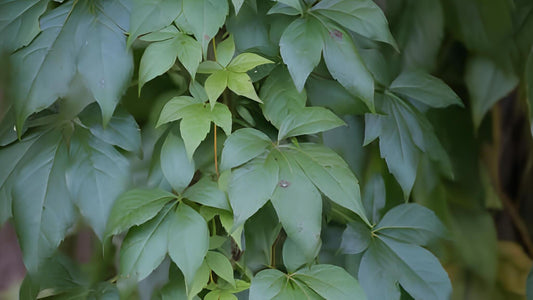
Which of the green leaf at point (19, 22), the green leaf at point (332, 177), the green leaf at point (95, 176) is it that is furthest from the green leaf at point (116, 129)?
the green leaf at point (332, 177)

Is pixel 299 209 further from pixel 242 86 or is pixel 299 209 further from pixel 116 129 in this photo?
pixel 116 129

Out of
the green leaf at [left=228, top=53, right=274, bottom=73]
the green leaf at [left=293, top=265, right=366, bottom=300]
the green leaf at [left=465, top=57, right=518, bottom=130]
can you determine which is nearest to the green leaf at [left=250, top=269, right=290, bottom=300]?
the green leaf at [left=293, top=265, right=366, bottom=300]

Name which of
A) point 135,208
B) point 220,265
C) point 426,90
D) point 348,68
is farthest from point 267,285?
point 426,90

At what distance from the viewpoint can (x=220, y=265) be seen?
0.63m

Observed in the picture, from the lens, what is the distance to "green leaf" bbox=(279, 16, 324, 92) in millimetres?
604

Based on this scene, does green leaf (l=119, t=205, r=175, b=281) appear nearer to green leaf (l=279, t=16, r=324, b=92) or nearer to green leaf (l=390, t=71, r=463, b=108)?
green leaf (l=279, t=16, r=324, b=92)

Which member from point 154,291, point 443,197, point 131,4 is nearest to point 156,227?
point 154,291

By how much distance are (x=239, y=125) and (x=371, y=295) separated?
0.97 ft

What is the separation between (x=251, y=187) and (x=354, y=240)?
23 centimetres

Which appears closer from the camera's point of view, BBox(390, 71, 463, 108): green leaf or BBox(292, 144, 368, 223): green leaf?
BBox(292, 144, 368, 223): green leaf

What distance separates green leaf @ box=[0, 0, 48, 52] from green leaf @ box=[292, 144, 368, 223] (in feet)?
1.18

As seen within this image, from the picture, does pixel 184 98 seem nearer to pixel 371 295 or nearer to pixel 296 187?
pixel 296 187

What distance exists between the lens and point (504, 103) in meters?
1.30

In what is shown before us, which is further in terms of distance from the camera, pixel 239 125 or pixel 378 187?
pixel 378 187
